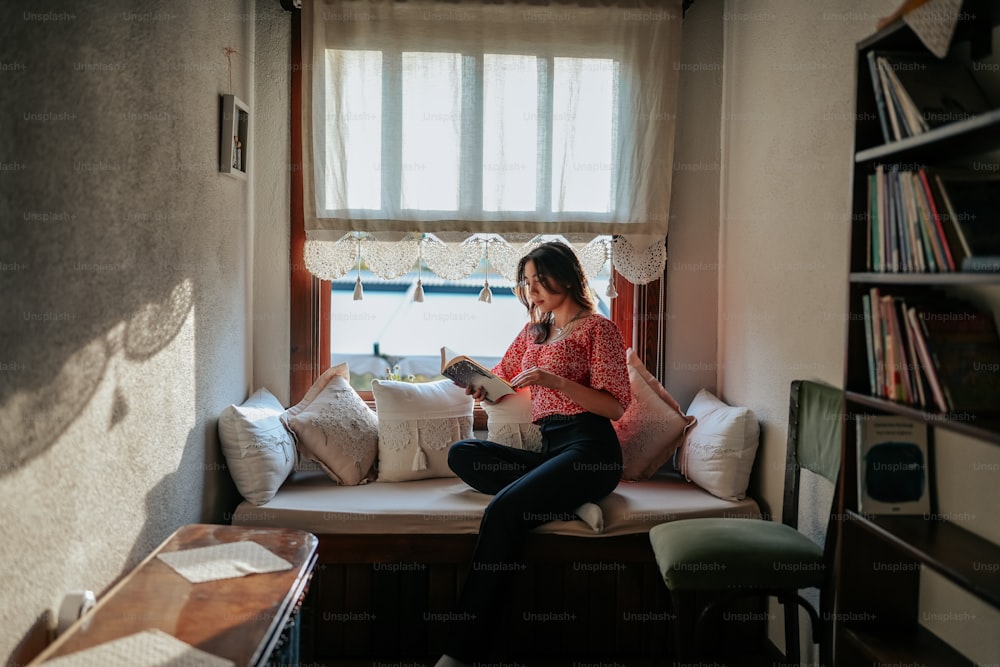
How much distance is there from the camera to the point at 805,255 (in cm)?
279

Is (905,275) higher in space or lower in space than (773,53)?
lower

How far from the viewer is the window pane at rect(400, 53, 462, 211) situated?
3.48 metres

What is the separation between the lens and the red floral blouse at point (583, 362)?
9.97ft

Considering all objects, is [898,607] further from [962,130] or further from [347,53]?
[347,53]

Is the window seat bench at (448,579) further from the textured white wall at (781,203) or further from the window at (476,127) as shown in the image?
the window at (476,127)

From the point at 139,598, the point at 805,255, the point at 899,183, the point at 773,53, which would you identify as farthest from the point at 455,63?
the point at 139,598

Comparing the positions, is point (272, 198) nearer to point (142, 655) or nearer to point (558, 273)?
point (558, 273)

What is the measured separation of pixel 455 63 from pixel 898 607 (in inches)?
101

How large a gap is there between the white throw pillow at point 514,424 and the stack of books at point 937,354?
161cm

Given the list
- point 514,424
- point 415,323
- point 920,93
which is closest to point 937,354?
point 920,93

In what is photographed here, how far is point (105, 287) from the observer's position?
2.09m

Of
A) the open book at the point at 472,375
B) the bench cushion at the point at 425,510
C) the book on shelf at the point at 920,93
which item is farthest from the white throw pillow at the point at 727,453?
the book on shelf at the point at 920,93

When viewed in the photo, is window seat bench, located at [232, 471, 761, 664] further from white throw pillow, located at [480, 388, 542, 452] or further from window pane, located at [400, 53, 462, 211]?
window pane, located at [400, 53, 462, 211]

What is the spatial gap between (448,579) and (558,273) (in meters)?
1.18
